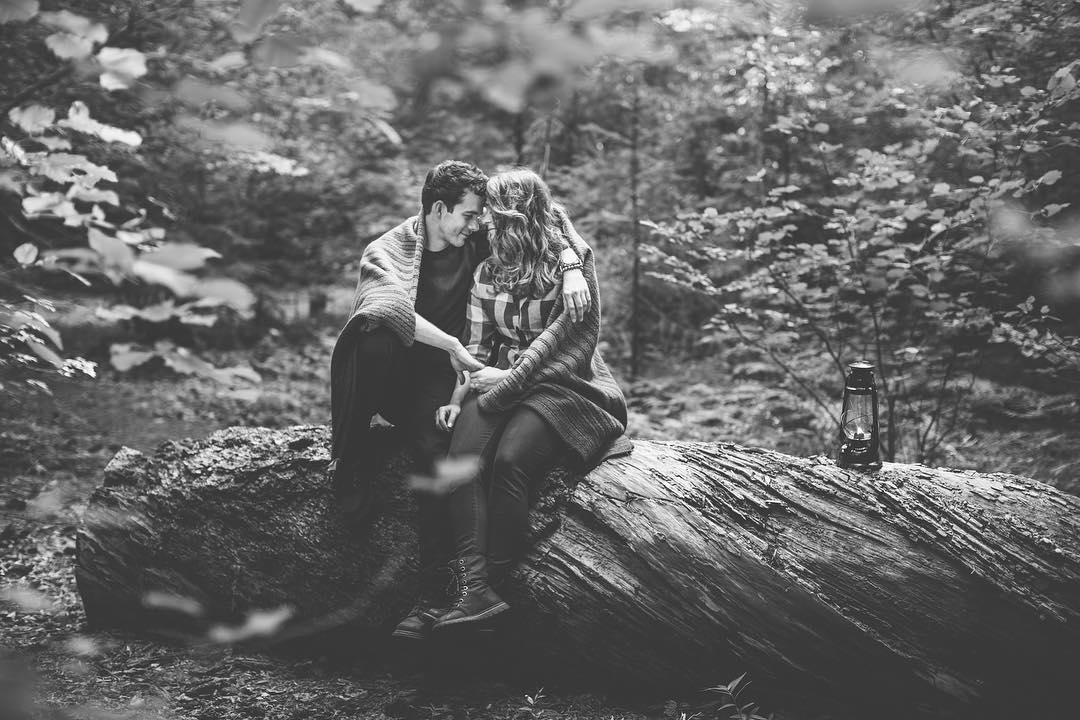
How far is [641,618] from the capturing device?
2.91 m

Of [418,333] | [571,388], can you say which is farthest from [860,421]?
[418,333]

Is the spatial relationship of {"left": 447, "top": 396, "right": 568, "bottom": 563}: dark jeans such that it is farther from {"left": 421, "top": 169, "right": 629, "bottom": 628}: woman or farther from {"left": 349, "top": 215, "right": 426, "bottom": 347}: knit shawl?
{"left": 349, "top": 215, "right": 426, "bottom": 347}: knit shawl

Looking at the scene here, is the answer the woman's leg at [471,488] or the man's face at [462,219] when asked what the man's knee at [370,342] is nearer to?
the woman's leg at [471,488]

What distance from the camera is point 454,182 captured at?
3227 millimetres

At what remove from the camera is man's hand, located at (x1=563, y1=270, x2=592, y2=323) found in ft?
10.3

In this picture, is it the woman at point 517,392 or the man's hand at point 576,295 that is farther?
the man's hand at point 576,295

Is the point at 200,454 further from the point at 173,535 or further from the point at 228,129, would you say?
the point at 228,129

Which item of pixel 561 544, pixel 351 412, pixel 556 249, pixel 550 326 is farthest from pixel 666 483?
pixel 351 412

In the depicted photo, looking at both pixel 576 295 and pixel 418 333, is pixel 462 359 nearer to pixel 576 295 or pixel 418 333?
pixel 418 333

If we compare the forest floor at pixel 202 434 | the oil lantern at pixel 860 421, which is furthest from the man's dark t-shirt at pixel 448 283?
the oil lantern at pixel 860 421

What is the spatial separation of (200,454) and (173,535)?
1.28 feet

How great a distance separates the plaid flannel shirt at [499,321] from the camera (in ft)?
10.6

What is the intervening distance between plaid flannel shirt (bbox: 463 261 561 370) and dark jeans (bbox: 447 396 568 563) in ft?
1.04

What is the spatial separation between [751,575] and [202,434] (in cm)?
528
